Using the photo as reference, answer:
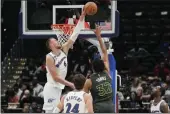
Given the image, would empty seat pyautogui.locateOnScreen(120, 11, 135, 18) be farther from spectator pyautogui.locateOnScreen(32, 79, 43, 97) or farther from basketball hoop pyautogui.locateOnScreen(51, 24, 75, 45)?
basketball hoop pyautogui.locateOnScreen(51, 24, 75, 45)

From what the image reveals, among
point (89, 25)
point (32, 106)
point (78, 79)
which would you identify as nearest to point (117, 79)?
point (89, 25)

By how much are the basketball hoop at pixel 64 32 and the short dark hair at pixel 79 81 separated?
207 centimetres

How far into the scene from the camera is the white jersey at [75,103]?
284 inches

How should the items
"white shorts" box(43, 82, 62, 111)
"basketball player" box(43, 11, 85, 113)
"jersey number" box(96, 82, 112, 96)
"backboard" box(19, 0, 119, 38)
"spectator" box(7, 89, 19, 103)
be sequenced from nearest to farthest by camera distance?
"jersey number" box(96, 82, 112, 96) < "basketball player" box(43, 11, 85, 113) < "white shorts" box(43, 82, 62, 111) < "backboard" box(19, 0, 119, 38) < "spectator" box(7, 89, 19, 103)

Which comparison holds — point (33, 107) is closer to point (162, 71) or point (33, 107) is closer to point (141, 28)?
point (162, 71)

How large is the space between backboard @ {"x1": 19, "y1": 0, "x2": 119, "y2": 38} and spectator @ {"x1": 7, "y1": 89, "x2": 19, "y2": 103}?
529 centimetres

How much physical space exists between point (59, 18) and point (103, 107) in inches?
111

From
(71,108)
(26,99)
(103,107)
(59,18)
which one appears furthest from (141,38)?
(71,108)

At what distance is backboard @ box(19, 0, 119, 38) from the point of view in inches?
375

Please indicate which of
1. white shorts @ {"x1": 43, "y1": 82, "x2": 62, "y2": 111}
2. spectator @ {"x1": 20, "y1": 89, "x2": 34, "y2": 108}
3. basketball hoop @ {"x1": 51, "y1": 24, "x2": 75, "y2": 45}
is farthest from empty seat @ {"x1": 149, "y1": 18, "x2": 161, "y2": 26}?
white shorts @ {"x1": 43, "y1": 82, "x2": 62, "y2": 111}

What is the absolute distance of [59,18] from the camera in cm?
1011

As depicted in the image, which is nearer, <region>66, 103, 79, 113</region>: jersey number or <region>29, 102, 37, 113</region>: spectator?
<region>66, 103, 79, 113</region>: jersey number

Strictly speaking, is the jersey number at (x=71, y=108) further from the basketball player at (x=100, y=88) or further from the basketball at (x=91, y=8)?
the basketball at (x=91, y=8)

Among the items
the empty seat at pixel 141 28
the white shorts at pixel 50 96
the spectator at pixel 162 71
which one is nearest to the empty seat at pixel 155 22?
the empty seat at pixel 141 28
